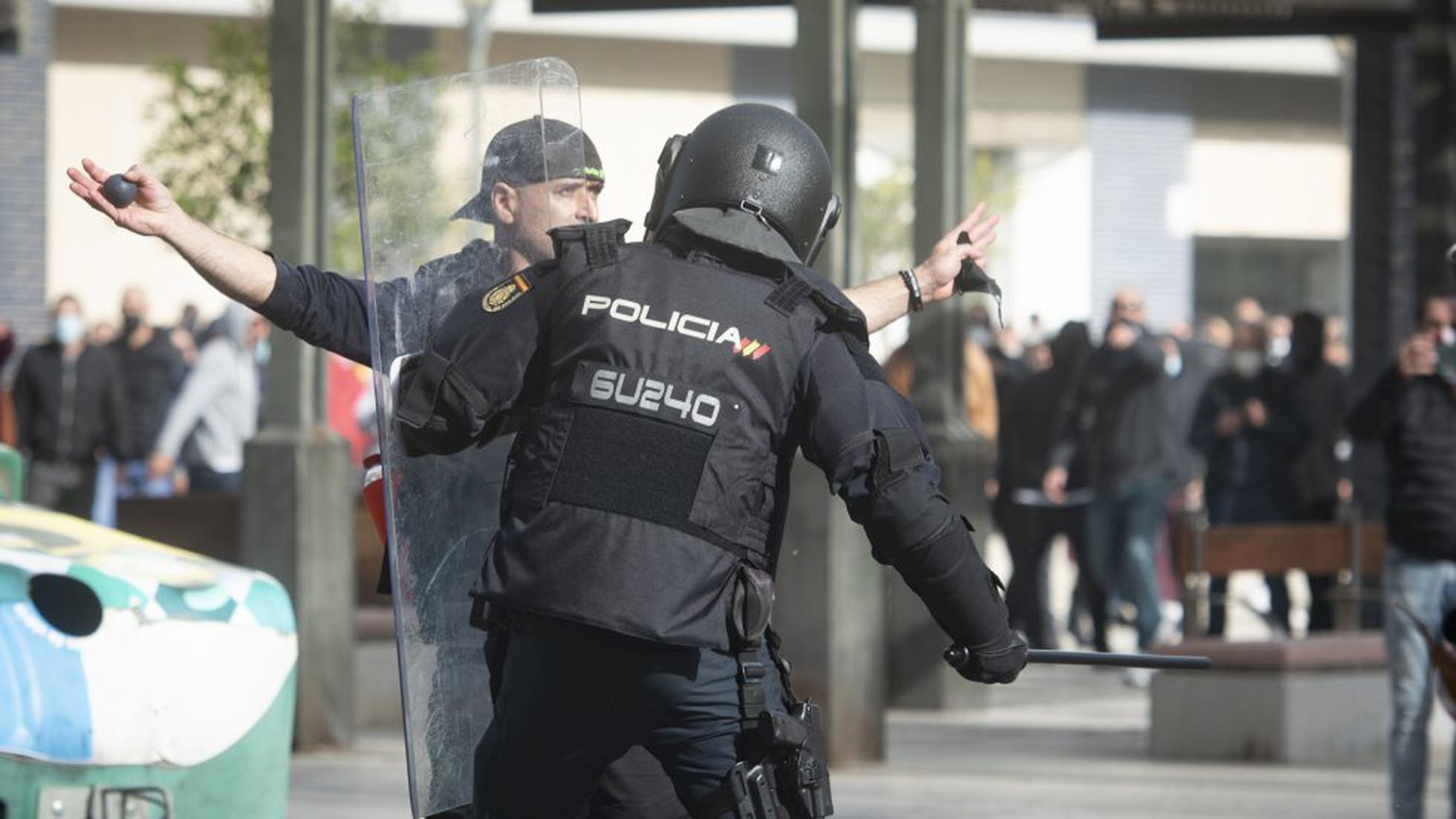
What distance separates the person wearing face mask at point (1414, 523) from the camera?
844cm

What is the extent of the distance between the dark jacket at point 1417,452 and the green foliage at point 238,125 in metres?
12.7

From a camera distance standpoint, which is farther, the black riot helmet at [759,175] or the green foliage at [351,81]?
the green foliage at [351,81]

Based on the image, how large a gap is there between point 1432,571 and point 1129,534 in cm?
546

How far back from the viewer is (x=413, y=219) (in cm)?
517

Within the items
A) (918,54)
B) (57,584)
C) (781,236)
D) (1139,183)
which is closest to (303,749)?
(918,54)

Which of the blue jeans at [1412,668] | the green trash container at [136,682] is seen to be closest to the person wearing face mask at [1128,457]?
the blue jeans at [1412,668]

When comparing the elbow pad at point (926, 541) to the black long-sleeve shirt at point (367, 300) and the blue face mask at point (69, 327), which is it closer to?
the black long-sleeve shirt at point (367, 300)

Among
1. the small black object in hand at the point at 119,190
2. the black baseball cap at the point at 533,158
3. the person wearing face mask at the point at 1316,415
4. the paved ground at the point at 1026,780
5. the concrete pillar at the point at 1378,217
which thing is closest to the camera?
the small black object in hand at the point at 119,190

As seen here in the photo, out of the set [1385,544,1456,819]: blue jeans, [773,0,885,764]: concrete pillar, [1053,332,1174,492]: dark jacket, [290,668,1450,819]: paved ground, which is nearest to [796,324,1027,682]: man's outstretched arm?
[1385,544,1456,819]: blue jeans

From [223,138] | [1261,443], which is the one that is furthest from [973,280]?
[223,138]

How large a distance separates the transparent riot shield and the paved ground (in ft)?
12.6

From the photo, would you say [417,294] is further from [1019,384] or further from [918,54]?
[1019,384]

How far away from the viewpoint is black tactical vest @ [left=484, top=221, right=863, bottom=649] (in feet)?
13.9

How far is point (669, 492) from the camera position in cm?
429
